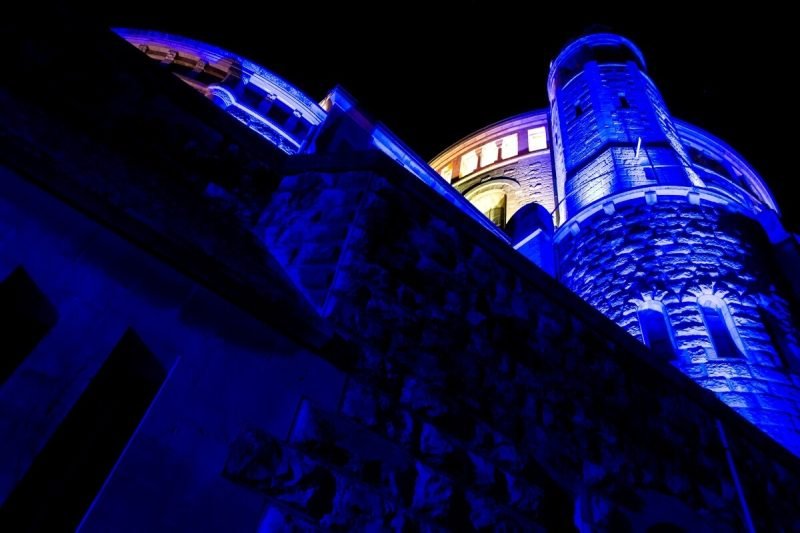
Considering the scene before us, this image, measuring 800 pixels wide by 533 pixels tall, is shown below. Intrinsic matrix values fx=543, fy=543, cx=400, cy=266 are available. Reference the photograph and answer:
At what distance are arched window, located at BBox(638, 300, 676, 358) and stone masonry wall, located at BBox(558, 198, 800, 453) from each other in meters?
0.11

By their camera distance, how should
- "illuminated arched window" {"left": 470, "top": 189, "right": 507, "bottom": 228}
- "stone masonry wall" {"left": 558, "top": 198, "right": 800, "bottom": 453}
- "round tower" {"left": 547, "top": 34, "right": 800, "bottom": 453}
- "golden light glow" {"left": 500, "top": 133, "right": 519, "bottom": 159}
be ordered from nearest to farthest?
"stone masonry wall" {"left": 558, "top": 198, "right": 800, "bottom": 453} → "round tower" {"left": 547, "top": 34, "right": 800, "bottom": 453} → "illuminated arched window" {"left": 470, "top": 189, "right": 507, "bottom": 228} → "golden light glow" {"left": 500, "top": 133, "right": 519, "bottom": 159}

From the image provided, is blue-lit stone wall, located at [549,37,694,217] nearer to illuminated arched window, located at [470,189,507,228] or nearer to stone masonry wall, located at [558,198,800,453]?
stone masonry wall, located at [558,198,800,453]

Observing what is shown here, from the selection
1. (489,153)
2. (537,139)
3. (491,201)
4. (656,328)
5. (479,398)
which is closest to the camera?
(479,398)

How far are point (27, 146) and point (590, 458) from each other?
387 centimetres

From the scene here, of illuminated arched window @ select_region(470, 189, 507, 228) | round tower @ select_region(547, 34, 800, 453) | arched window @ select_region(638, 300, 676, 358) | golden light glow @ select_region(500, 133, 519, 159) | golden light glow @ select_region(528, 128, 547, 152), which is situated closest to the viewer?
round tower @ select_region(547, 34, 800, 453)

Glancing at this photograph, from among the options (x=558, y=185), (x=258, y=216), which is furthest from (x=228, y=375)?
(x=558, y=185)

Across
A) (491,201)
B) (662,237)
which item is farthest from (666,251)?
(491,201)

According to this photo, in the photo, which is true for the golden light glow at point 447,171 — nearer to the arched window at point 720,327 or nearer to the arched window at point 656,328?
the arched window at point 656,328

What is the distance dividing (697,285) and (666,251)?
1.02 metres

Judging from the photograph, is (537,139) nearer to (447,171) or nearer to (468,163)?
(468,163)

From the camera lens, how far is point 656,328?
9.70 meters

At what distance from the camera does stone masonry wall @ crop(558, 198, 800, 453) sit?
27.4 feet

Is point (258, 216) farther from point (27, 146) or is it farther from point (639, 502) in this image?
point (639, 502)

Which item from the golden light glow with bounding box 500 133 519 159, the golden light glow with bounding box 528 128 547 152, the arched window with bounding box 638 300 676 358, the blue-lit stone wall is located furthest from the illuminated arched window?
the arched window with bounding box 638 300 676 358
